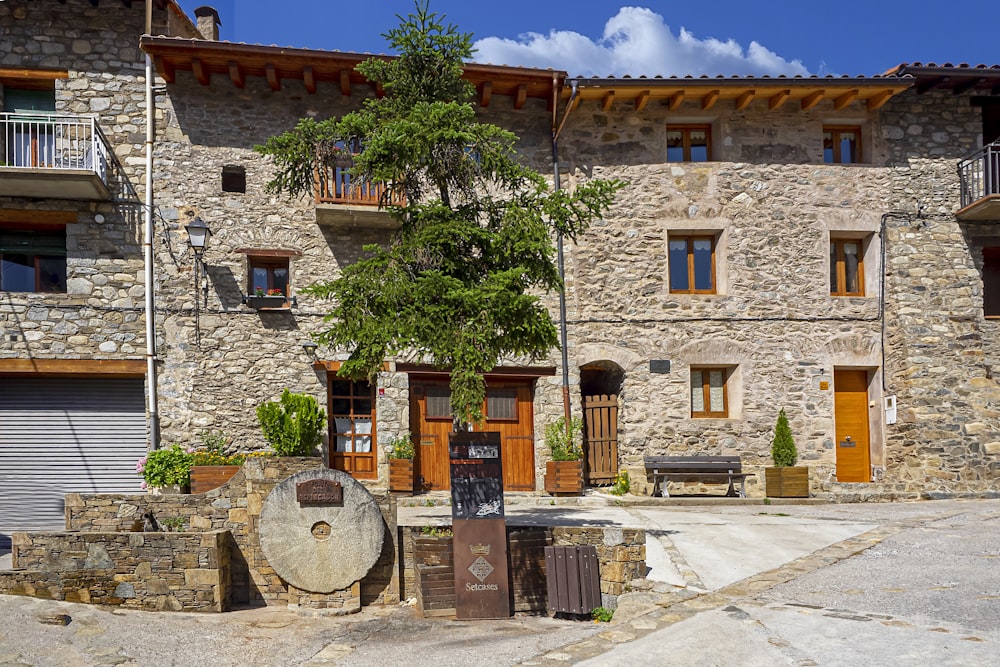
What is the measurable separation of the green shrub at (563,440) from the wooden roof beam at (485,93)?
559cm

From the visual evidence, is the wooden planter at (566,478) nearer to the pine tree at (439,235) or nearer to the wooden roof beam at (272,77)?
the pine tree at (439,235)

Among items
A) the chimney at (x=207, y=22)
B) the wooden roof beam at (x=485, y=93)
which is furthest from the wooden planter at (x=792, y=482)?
the chimney at (x=207, y=22)

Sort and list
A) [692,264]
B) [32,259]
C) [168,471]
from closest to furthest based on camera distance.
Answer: [168,471], [32,259], [692,264]

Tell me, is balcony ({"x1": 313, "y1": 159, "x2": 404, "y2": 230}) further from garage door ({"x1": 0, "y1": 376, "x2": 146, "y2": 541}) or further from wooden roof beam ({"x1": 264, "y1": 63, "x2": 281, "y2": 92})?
garage door ({"x1": 0, "y1": 376, "x2": 146, "y2": 541})

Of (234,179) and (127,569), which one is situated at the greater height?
(234,179)

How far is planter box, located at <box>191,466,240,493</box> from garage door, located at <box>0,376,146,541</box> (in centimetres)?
246

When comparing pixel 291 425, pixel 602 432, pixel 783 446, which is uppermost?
pixel 291 425

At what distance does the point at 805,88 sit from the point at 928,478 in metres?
6.80

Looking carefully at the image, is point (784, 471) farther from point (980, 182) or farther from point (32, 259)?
point (32, 259)

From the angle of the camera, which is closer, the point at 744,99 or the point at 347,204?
the point at 347,204

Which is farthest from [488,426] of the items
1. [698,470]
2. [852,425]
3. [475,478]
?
[852,425]

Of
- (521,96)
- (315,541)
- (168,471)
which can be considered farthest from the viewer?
(521,96)

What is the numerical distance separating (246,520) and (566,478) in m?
5.63

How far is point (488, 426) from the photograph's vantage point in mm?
14555
